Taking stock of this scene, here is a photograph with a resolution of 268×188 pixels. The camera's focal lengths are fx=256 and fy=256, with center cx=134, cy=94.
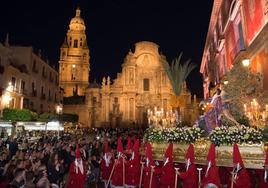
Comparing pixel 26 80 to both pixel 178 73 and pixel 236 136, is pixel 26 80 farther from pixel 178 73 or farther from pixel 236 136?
pixel 236 136

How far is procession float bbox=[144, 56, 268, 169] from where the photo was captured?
8766 millimetres

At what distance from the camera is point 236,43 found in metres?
17.6

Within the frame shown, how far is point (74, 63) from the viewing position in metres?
62.2

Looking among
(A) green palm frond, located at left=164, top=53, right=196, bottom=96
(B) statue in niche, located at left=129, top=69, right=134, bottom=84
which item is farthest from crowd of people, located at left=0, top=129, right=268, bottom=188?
(B) statue in niche, located at left=129, top=69, right=134, bottom=84

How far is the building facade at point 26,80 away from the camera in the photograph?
29391 millimetres

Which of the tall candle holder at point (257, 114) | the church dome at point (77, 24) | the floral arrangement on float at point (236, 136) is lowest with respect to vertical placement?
the floral arrangement on float at point (236, 136)

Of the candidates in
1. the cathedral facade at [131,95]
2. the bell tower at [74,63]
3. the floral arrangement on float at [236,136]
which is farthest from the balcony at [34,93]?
the floral arrangement on float at [236,136]

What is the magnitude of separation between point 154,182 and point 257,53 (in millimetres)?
8573

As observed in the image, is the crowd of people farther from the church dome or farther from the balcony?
the church dome

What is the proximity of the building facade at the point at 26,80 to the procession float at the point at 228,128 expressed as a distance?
854 inches

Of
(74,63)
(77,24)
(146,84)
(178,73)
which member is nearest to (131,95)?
(146,84)

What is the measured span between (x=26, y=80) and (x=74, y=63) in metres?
27.9

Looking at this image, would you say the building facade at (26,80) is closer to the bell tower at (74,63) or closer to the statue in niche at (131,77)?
→ the bell tower at (74,63)

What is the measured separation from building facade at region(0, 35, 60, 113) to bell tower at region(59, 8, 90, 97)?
1393 centimetres
